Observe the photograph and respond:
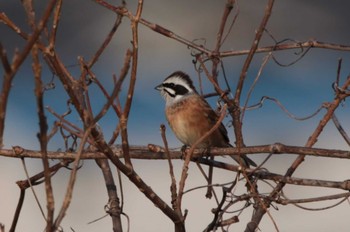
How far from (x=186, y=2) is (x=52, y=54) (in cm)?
322

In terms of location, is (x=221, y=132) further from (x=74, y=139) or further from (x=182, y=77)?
(x=74, y=139)

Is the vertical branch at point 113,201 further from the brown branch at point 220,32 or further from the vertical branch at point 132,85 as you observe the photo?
the vertical branch at point 132,85

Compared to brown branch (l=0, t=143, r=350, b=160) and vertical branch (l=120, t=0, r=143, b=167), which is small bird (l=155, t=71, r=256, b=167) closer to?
brown branch (l=0, t=143, r=350, b=160)

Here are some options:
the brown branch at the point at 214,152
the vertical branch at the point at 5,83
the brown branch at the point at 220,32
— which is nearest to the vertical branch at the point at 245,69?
the brown branch at the point at 214,152

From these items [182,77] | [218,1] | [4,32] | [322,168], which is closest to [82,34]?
[4,32]

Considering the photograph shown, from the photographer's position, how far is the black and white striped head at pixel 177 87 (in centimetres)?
202

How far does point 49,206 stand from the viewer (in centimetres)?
69

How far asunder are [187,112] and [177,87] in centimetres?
8

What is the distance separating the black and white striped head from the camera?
6.63ft

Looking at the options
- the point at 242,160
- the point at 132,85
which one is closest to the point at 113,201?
the point at 242,160

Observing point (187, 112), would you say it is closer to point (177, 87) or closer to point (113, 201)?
point (177, 87)

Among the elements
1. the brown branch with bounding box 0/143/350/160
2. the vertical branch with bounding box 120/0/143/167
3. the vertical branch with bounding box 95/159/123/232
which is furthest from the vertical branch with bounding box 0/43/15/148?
the vertical branch with bounding box 95/159/123/232

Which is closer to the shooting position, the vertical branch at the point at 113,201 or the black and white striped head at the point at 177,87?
the vertical branch at the point at 113,201

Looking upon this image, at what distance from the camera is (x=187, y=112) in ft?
6.76
